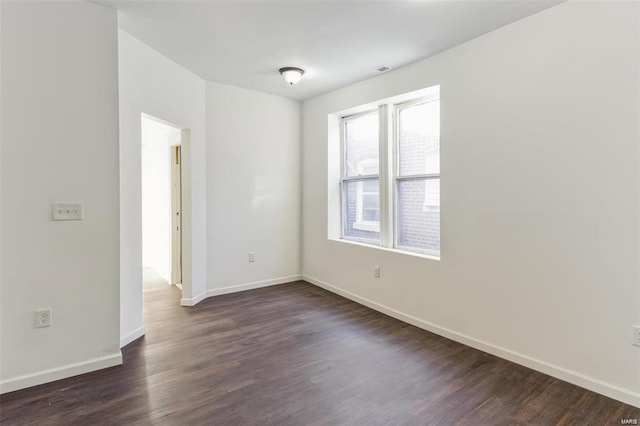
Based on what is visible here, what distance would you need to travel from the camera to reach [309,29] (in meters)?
2.82

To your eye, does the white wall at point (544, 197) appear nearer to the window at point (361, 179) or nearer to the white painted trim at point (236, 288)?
the window at point (361, 179)

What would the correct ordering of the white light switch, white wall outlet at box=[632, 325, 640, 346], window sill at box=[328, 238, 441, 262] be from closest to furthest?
white wall outlet at box=[632, 325, 640, 346] → the white light switch → window sill at box=[328, 238, 441, 262]

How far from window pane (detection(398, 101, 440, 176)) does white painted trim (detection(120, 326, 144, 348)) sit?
10.4 feet

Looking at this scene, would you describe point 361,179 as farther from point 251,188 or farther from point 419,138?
point 251,188

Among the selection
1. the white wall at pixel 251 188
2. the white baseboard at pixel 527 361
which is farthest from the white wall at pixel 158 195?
the white baseboard at pixel 527 361

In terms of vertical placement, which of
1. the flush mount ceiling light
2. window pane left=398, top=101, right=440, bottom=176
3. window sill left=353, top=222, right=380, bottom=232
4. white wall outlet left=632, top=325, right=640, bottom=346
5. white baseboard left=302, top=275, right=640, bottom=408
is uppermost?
the flush mount ceiling light

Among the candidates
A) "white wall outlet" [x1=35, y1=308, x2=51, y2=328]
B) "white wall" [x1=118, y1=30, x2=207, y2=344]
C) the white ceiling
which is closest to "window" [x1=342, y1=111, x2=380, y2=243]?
the white ceiling

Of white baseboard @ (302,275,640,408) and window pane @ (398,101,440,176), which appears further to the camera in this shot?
window pane @ (398,101,440,176)

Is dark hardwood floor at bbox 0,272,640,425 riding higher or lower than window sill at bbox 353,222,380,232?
lower

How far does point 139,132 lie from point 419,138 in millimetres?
2837

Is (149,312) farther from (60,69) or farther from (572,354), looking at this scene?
(572,354)

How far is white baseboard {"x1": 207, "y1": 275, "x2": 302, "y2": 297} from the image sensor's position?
14.5 ft

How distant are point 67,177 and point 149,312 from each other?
200 cm

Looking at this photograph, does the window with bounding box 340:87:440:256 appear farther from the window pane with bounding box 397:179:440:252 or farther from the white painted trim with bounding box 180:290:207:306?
the white painted trim with bounding box 180:290:207:306
